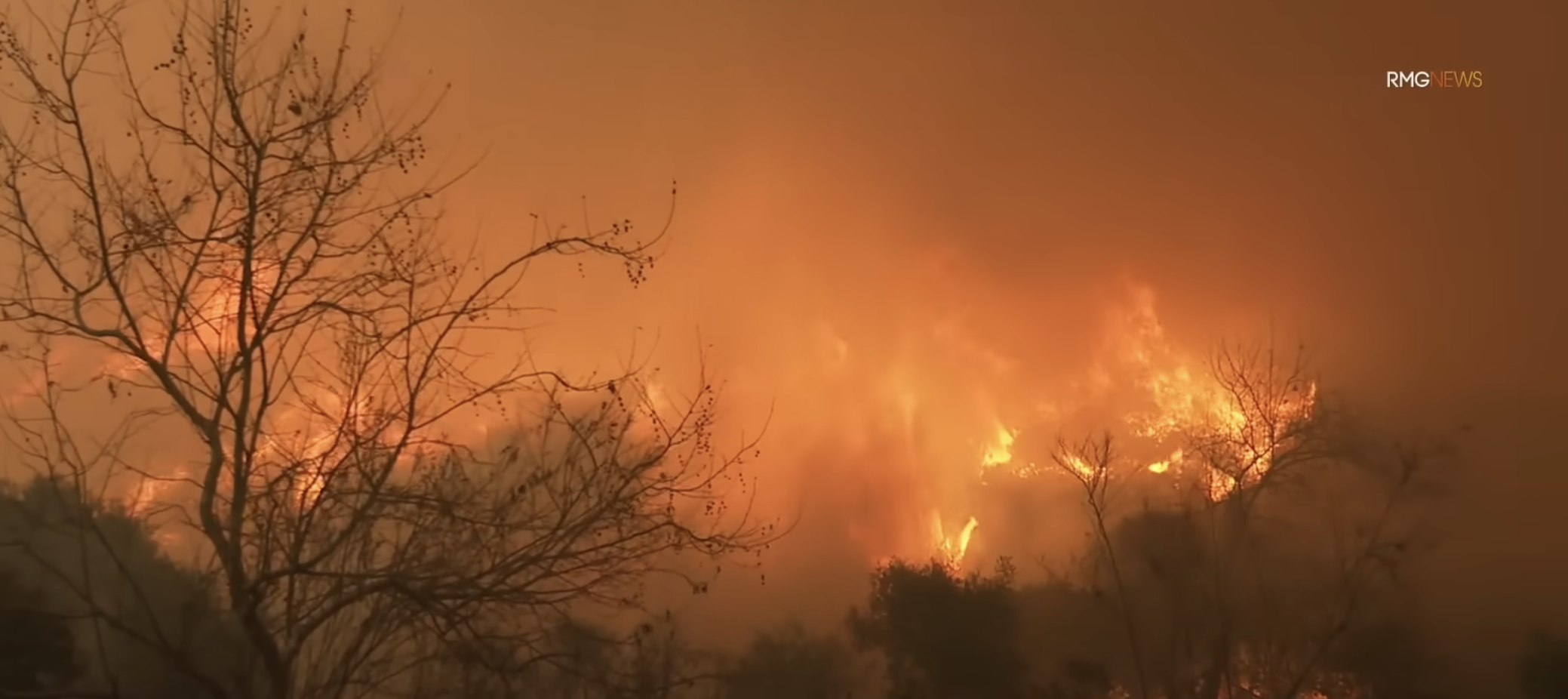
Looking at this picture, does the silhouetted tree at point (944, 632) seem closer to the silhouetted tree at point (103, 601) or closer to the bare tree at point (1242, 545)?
the bare tree at point (1242, 545)

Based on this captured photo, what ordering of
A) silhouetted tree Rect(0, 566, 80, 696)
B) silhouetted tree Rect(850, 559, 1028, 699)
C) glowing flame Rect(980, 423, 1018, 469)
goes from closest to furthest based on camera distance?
silhouetted tree Rect(0, 566, 80, 696) → silhouetted tree Rect(850, 559, 1028, 699) → glowing flame Rect(980, 423, 1018, 469)

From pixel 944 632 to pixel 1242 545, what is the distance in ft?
6.31

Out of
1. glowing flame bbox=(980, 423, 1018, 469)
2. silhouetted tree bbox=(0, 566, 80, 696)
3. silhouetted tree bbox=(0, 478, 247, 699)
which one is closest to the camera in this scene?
silhouetted tree bbox=(0, 478, 247, 699)

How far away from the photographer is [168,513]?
4.90 m

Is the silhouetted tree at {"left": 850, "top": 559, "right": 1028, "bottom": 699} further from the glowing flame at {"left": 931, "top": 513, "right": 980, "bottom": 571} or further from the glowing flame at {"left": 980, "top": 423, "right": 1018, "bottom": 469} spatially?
the glowing flame at {"left": 980, "top": 423, "right": 1018, "bottom": 469}

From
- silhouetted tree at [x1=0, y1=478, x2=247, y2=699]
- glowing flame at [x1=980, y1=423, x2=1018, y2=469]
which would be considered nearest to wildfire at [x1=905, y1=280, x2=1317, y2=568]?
glowing flame at [x1=980, y1=423, x2=1018, y2=469]

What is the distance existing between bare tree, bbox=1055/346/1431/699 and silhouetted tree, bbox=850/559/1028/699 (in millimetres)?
722

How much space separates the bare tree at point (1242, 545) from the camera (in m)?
6.96

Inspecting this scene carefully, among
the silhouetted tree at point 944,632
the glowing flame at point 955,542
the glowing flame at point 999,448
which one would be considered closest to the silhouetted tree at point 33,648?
the silhouetted tree at point 944,632

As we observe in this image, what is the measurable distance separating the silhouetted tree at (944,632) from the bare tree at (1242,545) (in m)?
0.72

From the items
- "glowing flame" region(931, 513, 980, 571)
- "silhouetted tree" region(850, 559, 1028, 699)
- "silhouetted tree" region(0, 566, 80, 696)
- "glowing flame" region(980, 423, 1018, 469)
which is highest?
"glowing flame" region(980, 423, 1018, 469)

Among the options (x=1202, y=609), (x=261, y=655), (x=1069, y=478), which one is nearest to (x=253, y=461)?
(x=261, y=655)

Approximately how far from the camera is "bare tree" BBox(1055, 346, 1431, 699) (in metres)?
6.96

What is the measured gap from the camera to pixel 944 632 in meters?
6.95
